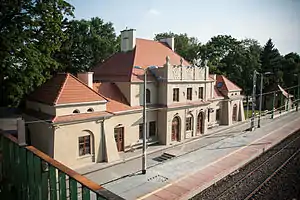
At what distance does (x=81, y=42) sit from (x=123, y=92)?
15.6m

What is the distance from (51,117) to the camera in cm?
1316

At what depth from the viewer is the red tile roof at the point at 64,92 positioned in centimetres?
1365

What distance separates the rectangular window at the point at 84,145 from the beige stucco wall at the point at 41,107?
7.36 feet

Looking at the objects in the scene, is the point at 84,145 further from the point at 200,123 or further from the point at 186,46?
the point at 186,46

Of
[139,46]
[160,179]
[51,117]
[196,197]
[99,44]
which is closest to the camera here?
[196,197]

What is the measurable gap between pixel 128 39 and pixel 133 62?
2790 mm

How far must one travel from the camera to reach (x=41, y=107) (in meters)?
14.5

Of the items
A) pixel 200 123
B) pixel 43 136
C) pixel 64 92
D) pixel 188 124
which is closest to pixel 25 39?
pixel 64 92

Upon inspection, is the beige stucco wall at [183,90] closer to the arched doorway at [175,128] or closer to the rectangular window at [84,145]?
the arched doorway at [175,128]

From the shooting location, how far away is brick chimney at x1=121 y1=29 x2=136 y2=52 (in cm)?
2033

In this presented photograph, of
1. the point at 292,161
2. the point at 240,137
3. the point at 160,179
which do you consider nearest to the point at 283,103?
the point at 240,137

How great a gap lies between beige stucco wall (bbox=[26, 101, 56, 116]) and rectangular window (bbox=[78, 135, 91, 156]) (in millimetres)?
2244

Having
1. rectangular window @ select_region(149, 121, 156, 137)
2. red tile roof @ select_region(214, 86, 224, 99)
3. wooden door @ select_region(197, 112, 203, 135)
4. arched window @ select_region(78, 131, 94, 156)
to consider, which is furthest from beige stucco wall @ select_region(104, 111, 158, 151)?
red tile roof @ select_region(214, 86, 224, 99)

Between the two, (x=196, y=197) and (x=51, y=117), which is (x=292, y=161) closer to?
(x=196, y=197)
